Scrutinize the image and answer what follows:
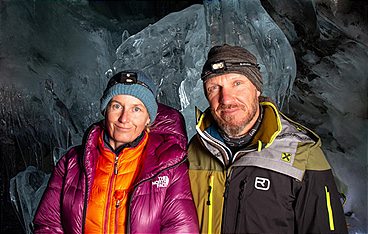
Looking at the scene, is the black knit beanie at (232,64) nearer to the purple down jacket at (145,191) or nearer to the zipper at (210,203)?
the purple down jacket at (145,191)

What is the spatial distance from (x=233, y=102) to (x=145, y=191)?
1.87ft

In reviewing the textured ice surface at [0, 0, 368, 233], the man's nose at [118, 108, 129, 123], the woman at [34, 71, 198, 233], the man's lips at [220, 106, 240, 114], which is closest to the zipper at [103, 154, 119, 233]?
the woman at [34, 71, 198, 233]

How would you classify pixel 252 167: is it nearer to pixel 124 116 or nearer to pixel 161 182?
pixel 161 182

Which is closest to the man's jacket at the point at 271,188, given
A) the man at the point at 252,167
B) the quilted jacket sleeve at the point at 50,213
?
the man at the point at 252,167

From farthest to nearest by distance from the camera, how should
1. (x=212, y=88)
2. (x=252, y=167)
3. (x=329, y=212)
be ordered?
1. (x=212, y=88)
2. (x=252, y=167)
3. (x=329, y=212)

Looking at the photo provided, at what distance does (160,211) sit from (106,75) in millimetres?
3793

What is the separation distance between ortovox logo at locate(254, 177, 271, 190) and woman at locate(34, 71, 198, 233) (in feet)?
1.00

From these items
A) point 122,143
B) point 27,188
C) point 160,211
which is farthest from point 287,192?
point 27,188

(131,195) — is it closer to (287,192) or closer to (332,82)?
(287,192)

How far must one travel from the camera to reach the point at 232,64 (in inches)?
84.2

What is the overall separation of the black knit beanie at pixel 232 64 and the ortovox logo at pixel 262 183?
1.51 feet

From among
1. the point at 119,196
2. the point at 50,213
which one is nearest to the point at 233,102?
the point at 119,196

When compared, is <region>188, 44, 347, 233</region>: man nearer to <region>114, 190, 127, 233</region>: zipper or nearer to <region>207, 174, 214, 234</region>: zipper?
<region>207, 174, 214, 234</region>: zipper

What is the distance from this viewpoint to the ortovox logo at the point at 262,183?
2.01 m
